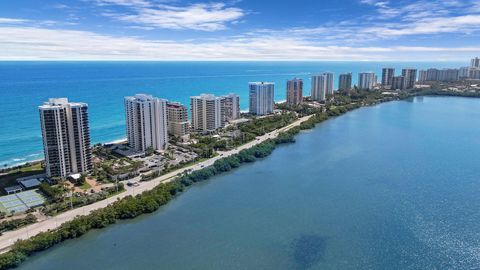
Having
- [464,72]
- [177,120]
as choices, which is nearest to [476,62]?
[464,72]

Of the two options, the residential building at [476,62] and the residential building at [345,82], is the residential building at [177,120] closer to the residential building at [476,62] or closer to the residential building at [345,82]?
the residential building at [345,82]

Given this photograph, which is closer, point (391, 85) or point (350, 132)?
point (350, 132)

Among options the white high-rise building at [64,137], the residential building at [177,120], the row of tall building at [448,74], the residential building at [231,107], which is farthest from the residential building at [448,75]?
the white high-rise building at [64,137]

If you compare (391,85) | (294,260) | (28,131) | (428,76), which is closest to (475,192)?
(294,260)

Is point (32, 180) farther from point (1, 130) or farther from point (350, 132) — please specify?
point (350, 132)

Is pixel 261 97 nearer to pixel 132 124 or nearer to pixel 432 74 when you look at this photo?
pixel 132 124

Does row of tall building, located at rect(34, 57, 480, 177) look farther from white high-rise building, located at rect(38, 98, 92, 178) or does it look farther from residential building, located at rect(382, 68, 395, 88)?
residential building, located at rect(382, 68, 395, 88)
